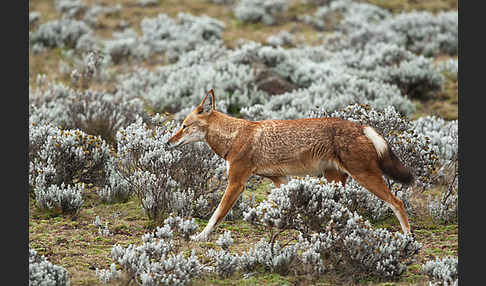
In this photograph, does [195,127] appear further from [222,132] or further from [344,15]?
[344,15]

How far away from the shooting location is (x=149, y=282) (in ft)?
15.5

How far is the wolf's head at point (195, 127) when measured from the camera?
22.0ft

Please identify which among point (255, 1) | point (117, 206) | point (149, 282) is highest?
point (255, 1)

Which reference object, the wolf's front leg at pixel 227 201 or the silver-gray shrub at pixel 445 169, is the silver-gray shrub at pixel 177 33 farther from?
the wolf's front leg at pixel 227 201

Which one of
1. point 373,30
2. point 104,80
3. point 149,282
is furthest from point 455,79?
point 149,282

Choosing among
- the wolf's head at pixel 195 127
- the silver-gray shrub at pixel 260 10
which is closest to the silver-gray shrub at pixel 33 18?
the silver-gray shrub at pixel 260 10

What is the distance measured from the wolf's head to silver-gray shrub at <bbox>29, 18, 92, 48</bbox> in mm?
14327

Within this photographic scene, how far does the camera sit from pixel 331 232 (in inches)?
208

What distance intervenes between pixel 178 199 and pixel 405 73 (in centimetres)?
995

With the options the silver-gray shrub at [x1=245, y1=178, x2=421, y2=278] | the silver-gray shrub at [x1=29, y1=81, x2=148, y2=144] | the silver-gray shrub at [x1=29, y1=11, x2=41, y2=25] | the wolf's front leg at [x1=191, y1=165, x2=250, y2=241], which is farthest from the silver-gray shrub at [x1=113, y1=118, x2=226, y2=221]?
the silver-gray shrub at [x1=29, y1=11, x2=41, y2=25]

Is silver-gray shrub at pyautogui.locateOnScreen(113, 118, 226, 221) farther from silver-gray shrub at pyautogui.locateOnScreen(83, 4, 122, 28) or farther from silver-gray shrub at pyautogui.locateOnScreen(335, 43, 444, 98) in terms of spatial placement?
silver-gray shrub at pyautogui.locateOnScreen(83, 4, 122, 28)

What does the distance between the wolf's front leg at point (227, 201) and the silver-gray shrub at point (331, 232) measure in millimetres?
787

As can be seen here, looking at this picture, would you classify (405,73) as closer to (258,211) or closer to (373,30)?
(373,30)

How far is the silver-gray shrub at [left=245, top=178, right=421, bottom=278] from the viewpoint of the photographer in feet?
17.0
